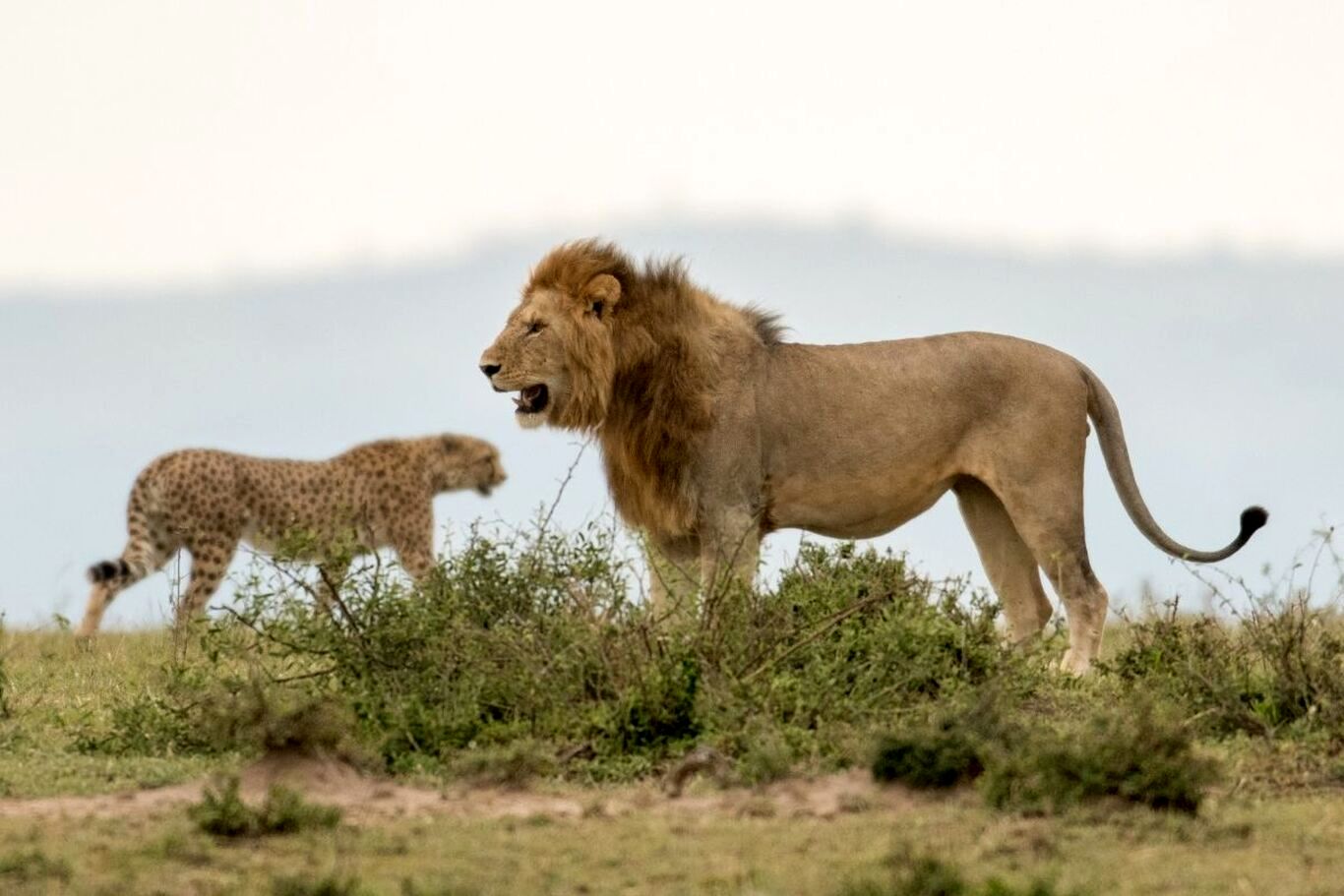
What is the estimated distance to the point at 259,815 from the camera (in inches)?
231

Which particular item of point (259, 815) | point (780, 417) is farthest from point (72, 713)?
point (259, 815)

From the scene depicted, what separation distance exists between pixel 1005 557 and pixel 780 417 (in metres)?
1.70

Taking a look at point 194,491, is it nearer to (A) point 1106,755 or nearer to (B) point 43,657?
(B) point 43,657

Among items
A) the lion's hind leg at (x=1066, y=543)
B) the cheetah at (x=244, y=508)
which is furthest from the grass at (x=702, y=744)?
the cheetah at (x=244, y=508)

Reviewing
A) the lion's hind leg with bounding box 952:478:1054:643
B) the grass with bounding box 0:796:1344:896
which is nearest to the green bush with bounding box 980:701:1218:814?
the grass with bounding box 0:796:1344:896

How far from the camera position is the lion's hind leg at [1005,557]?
11.1m

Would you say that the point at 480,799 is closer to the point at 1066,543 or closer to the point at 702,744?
the point at 702,744

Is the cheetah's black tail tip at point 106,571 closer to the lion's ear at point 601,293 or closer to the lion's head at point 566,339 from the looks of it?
the lion's head at point 566,339

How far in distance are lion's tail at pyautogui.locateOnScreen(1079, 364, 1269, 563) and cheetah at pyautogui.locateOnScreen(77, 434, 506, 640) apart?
222 inches

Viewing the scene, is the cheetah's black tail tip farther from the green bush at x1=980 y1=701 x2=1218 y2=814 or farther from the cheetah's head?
the green bush at x1=980 y1=701 x2=1218 y2=814

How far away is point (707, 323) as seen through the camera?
10.3 meters

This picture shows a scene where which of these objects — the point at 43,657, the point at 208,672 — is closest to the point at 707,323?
the point at 208,672

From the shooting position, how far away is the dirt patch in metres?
6.32

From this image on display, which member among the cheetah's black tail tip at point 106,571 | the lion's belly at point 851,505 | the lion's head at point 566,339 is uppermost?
the lion's head at point 566,339
